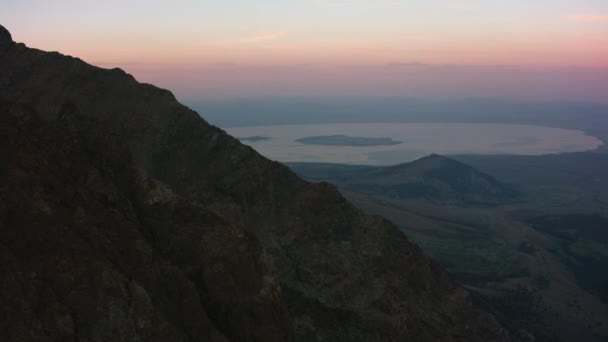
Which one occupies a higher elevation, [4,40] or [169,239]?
[4,40]

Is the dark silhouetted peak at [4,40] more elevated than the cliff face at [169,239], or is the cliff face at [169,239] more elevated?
the dark silhouetted peak at [4,40]

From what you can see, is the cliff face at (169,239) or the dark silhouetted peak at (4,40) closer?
the cliff face at (169,239)

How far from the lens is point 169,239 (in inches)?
1045

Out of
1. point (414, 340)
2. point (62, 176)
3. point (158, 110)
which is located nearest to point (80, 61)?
point (158, 110)

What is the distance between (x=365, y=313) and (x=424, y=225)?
467ft

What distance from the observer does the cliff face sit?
19.4 meters

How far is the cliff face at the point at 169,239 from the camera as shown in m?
19.4

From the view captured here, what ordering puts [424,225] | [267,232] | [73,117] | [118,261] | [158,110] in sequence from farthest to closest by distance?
[424,225], [158,110], [267,232], [73,117], [118,261]

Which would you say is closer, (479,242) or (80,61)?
(80,61)

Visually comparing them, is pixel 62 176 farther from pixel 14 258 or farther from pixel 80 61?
pixel 80 61

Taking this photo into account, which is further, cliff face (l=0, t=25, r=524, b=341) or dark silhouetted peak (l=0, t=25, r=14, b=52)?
dark silhouetted peak (l=0, t=25, r=14, b=52)

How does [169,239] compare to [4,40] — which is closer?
[169,239]

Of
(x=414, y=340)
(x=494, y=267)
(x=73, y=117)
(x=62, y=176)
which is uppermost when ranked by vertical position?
(x=73, y=117)

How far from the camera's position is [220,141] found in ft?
149
